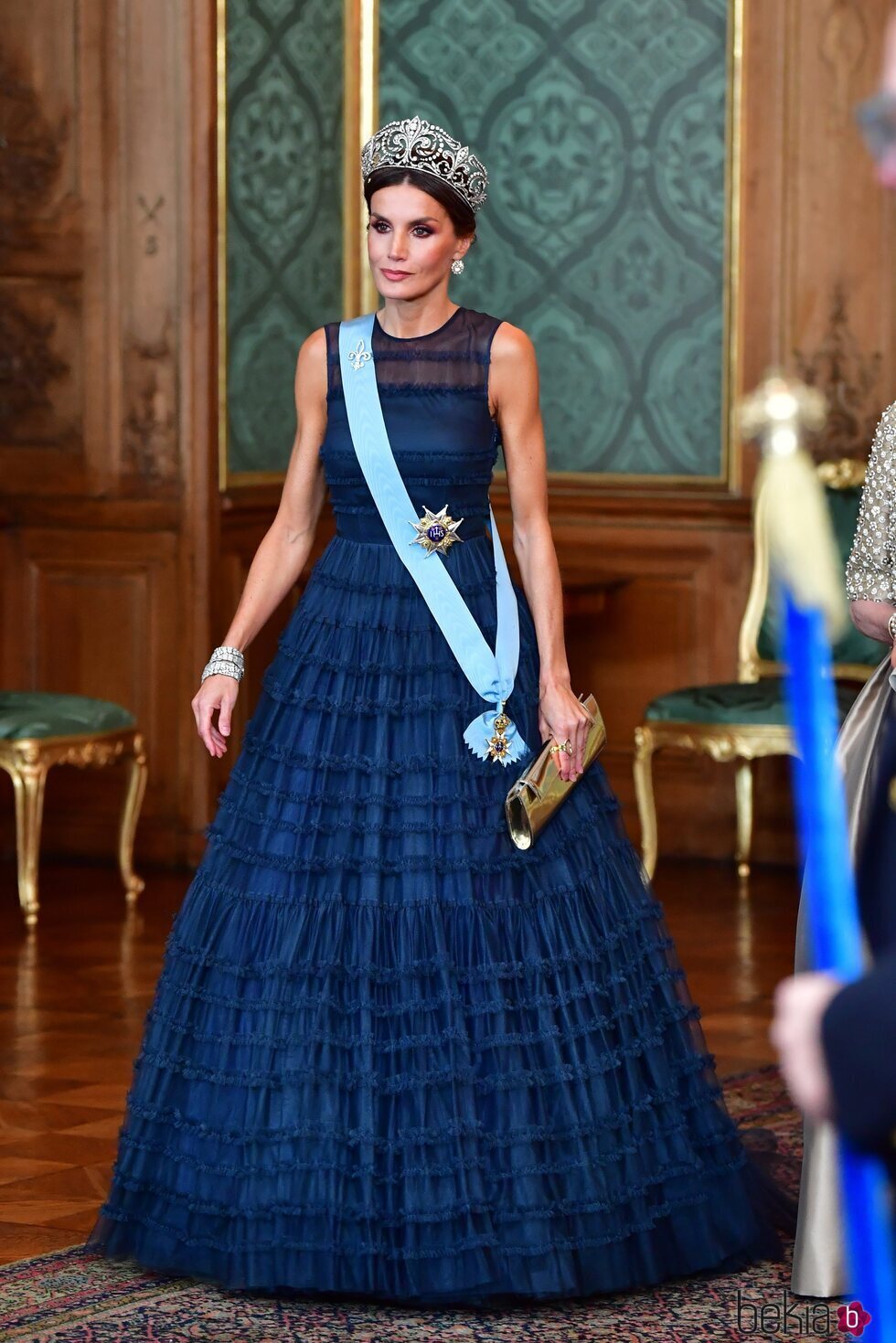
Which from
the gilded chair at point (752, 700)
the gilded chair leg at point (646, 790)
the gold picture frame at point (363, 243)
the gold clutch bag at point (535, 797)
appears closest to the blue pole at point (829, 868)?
the gold clutch bag at point (535, 797)

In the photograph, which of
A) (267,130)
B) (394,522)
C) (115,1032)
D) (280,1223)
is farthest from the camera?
(267,130)

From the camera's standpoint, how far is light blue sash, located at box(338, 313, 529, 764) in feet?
9.86

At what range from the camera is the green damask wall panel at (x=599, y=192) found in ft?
21.2

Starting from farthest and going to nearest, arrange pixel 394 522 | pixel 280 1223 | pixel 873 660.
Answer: pixel 873 660
pixel 394 522
pixel 280 1223

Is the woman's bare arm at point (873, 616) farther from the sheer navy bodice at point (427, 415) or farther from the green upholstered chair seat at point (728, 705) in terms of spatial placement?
the green upholstered chair seat at point (728, 705)

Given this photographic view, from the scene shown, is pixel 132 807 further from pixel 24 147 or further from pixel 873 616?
pixel 873 616

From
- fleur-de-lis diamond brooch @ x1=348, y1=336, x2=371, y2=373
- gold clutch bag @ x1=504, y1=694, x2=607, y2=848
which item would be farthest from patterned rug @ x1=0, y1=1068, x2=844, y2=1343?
fleur-de-lis diamond brooch @ x1=348, y1=336, x2=371, y2=373

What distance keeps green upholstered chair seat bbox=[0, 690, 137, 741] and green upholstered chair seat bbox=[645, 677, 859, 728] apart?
1.44m

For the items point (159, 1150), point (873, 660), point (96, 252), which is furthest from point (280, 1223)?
point (96, 252)

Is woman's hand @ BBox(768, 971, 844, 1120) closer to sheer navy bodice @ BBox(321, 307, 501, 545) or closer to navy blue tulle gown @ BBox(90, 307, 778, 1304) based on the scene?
navy blue tulle gown @ BBox(90, 307, 778, 1304)

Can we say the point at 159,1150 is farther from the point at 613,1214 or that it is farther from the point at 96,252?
the point at 96,252

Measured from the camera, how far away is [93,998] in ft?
15.7

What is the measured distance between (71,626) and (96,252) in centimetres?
107

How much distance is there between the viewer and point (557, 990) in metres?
2.91
